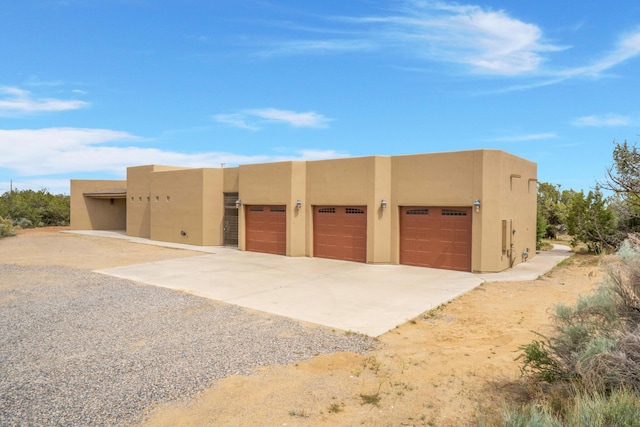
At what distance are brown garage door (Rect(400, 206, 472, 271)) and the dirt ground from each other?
17.6 ft

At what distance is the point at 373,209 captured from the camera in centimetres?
1603

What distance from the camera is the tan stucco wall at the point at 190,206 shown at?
73.1 ft

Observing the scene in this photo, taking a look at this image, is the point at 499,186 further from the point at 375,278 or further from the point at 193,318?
the point at 193,318

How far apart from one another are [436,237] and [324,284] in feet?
17.5

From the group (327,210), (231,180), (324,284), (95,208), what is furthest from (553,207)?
(95,208)

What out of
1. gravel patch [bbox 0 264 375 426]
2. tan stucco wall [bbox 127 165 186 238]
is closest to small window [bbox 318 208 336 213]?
gravel patch [bbox 0 264 375 426]

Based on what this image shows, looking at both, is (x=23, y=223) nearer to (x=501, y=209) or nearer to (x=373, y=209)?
(x=373, y=209)

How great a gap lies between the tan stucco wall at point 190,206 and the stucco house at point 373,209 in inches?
2.2

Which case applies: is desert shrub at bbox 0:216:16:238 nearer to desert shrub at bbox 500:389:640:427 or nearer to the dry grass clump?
the dry grass clump

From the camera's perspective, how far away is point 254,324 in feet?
26.3

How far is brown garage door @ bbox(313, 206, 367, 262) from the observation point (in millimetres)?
16750

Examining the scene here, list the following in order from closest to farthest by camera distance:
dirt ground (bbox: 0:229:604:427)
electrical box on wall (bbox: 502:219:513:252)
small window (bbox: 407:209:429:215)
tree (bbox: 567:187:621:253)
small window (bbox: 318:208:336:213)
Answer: dirt ground (bbox: 0:229:604:427) → electrical box on wall (bbox: 502:219:513:252) → small window (bbox: 407:209:429:215) → small window (bbox: 318:208:336:213) → tree (bbox: 567:187:621:253)

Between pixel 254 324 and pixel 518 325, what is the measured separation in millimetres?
5283

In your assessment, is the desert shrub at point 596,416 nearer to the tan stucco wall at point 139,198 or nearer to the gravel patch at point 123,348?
the gravel patch at point 123,348
